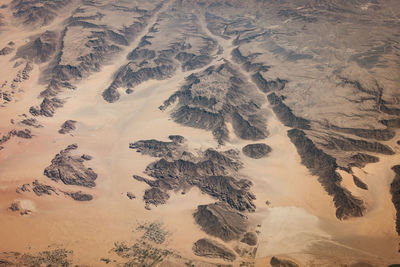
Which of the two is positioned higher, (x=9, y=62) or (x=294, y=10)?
(x=294, y=10)

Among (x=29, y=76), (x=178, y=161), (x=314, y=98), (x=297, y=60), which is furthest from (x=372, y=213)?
(x=29, y=76)

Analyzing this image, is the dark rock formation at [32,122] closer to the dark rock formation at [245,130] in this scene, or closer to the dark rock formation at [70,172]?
the dark rock formation at [70,172]

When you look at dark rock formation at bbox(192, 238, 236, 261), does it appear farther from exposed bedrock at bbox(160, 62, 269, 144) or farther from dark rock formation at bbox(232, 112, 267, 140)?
dark rock formation at bbox(232, 112, 267, 140)

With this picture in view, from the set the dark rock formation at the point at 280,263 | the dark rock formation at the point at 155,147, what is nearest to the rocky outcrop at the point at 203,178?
the dark rock formation at the point at 155,147

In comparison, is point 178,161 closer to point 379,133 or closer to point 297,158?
point 297,158

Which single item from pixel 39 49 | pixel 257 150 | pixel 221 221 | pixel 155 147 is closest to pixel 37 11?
pixel 39 49
